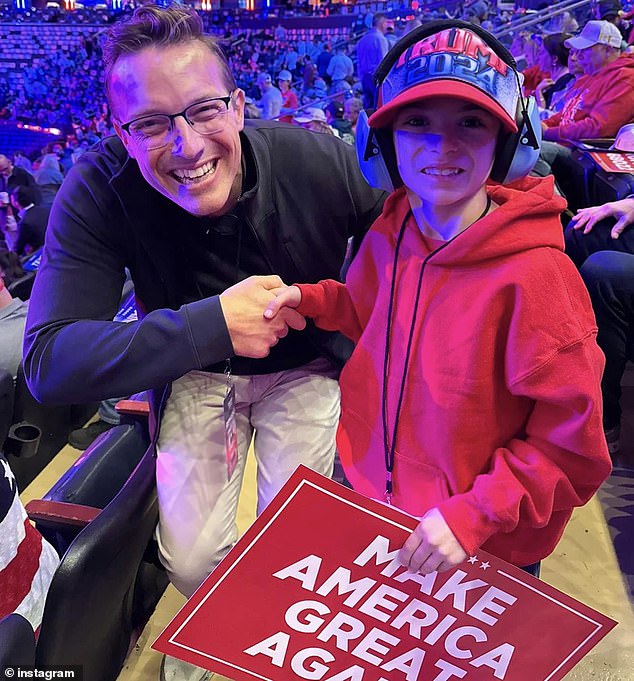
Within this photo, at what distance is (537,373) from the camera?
0.81 m

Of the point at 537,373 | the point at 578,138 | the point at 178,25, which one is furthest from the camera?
the point at 578,138

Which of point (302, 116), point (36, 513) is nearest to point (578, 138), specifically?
point (302, 116)

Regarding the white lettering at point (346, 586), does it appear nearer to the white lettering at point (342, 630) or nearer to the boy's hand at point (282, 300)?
the white lettering at point (342, 630)

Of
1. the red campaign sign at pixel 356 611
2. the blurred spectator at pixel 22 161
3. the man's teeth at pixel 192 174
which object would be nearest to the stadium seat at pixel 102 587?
the red campaign sign at pixel 356 611

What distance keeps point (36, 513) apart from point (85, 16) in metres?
3.94

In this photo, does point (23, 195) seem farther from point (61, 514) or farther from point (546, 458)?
point (546, 458)

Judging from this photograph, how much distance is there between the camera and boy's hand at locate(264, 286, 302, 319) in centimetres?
105

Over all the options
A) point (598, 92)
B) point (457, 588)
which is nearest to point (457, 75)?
point (457, 588)

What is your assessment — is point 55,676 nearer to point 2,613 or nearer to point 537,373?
point 2,613

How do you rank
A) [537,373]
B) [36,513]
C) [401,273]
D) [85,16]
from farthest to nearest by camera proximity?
[85,16], [36,513], [401,273], [537,373]

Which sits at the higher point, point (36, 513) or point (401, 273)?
point (401, 273)

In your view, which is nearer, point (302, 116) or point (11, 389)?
point (11, 389)

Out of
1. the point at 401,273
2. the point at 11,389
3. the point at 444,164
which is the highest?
the point at 444,164

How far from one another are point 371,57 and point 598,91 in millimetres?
2078
